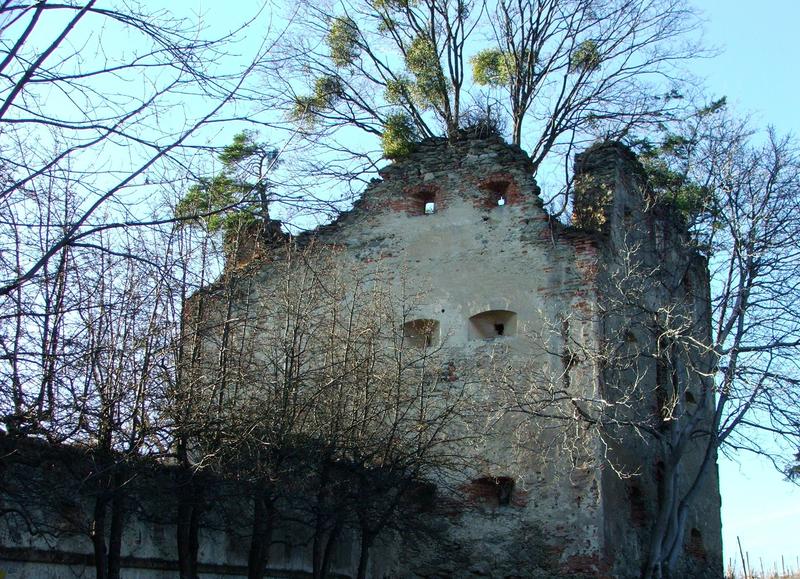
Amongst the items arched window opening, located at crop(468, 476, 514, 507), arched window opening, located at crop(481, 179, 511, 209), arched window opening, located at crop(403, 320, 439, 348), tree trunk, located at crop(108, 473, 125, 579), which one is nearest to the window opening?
arched window opening, located at crop(481, 179, 511, 209)

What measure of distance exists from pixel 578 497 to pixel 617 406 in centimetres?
130

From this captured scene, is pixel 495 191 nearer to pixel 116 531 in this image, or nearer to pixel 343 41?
pixel 343 41

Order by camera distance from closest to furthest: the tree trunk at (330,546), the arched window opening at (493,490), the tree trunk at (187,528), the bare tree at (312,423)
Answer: the tree trunk at (187,528), the bare tree at (312,423), the tree trunk at (330,546), the arched window opening at (493,490)

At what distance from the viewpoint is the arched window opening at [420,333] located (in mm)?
13023

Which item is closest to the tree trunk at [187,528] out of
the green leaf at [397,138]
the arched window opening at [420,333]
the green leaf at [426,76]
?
the arched window opening at [420,333]

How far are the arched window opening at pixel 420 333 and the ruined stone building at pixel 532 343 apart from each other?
0.08 feet

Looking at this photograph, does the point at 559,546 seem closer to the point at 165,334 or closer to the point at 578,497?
the point at 578,497

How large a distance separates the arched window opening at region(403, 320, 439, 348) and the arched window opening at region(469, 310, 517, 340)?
50cm

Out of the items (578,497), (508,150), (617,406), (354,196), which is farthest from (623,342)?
(354,196)

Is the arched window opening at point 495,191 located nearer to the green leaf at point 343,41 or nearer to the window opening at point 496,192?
the window opening at point 496,192

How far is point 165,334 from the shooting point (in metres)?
8.44

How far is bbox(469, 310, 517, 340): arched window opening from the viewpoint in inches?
503

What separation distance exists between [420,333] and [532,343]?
1598 mm

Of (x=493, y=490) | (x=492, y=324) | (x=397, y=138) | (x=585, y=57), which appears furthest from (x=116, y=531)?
(x=585, y=57)
